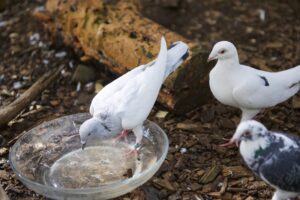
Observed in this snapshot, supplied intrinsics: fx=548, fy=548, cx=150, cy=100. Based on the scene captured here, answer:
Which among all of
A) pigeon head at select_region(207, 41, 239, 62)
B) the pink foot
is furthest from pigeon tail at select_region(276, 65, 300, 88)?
the pink foot

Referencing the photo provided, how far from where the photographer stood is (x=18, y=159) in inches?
155

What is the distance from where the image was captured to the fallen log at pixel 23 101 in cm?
463

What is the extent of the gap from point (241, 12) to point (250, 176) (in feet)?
9.83

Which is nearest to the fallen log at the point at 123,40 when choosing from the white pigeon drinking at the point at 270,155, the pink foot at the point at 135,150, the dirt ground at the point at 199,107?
the dirt ground at the point at 199,107

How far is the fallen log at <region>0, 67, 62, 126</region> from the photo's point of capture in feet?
15.2

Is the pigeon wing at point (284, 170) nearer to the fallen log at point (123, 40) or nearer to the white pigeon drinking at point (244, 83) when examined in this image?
the white pigeon drinking at point (244, 83)

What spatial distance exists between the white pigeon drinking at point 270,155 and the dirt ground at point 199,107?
0.67 metres

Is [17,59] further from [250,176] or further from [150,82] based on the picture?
[250,176]

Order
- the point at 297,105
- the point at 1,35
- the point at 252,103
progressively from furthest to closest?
the point at 1,35, the point at 297,105, the point at 252,103

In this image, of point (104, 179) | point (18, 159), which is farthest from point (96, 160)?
point (18, 159)

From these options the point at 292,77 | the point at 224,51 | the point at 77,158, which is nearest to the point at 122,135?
the point at 77,158

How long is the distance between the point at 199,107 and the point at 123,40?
35.7 inches

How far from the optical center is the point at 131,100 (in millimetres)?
3879

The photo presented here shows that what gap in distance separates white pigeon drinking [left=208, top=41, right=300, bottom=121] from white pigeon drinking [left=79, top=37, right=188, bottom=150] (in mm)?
295
